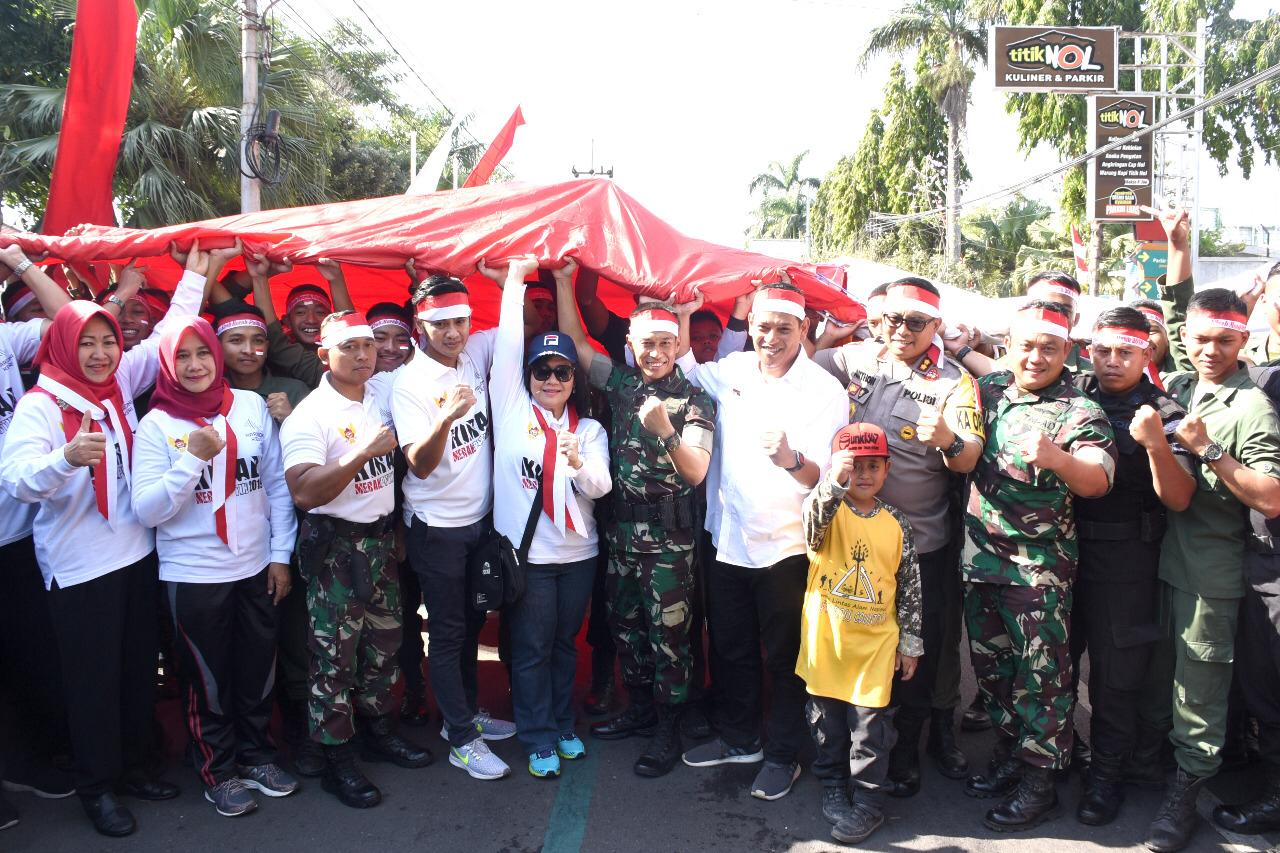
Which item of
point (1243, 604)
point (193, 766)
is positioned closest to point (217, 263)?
point (193, 766)

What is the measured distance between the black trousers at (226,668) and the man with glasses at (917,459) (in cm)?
241

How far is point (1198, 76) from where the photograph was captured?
15266 millimetres

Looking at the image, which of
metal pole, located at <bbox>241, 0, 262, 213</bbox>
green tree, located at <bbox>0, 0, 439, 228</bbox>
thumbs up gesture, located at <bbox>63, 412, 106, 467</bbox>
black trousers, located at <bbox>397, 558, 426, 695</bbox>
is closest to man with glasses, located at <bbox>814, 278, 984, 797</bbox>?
black trousers, located at <bbox>397, 558, 426, 695</bbox>

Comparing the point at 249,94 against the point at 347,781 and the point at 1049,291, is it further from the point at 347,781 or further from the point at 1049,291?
the point at 1049,291

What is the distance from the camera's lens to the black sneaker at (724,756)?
3.57m

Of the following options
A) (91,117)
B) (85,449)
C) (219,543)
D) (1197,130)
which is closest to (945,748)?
(219,543)

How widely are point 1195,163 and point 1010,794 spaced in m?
16.7

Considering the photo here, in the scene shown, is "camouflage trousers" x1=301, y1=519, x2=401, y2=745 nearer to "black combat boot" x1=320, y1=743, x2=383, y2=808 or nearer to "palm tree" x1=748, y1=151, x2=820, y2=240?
"black combat boot" x1=320, y1=743, x2=383, y2=808

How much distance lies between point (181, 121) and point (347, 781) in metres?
10.2

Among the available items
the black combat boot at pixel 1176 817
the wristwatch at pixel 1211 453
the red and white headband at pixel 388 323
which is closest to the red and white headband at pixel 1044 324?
the wristwatch at pixel 1211 453

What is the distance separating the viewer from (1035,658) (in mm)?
3111

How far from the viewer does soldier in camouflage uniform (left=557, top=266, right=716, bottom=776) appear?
11.3 ft

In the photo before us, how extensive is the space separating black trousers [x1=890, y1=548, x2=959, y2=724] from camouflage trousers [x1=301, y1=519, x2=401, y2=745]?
6.57 ft

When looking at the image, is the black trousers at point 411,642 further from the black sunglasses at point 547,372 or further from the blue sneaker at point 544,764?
the black sunglasses at point 547,372
